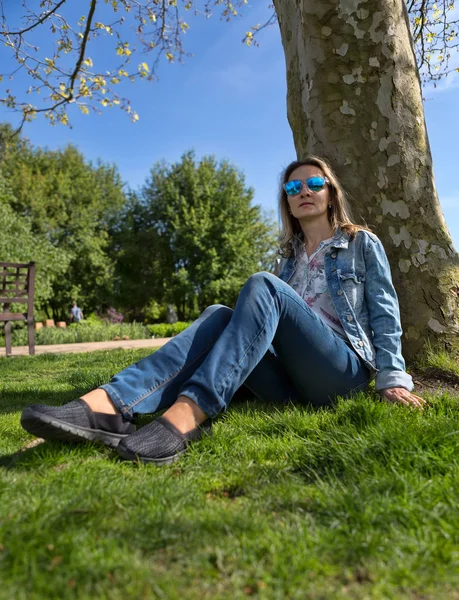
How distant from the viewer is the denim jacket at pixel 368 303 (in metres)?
2.42

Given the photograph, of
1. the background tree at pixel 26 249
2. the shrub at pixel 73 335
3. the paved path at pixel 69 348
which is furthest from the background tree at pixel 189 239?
the paved path at pixel 69 348

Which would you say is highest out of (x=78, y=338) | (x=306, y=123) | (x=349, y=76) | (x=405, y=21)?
(x=405, y=21)

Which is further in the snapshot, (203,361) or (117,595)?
(203,361)

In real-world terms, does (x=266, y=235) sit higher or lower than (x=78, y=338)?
higher

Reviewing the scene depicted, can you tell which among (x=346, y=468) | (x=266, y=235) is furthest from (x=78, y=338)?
(x=266, y=235)

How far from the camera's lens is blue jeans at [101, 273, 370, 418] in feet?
7.07

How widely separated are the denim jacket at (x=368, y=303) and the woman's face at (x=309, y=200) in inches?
8.5

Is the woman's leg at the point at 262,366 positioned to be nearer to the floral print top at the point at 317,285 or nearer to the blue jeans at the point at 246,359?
the blue jeans at the point at 246,359

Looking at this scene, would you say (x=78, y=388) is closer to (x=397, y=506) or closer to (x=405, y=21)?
(x=397, y=506)

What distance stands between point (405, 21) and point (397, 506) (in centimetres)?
340

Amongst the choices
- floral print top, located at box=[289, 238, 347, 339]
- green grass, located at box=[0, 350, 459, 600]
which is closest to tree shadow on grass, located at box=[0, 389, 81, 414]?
green grass, located at box=[0, 350, 459, 600]

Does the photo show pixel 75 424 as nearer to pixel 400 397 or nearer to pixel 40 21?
pixel 400 397

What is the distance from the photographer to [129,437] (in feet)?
6.57

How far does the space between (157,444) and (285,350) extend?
835 millimetres
